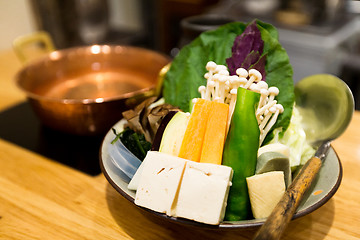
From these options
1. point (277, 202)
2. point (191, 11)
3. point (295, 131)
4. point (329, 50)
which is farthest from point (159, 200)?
point (191, 11)

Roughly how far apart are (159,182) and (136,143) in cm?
17

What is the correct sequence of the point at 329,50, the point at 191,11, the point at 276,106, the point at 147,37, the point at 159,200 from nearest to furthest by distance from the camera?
the point at 159,200, the point at 276,106, the point at 329,50, the point at 191,11, the point at 147,37

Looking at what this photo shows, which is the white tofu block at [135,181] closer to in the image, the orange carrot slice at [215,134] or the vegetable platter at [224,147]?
the vegetable platter at [224,147]

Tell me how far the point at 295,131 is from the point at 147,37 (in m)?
2.82

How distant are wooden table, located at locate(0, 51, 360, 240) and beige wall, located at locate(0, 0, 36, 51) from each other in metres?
1.76

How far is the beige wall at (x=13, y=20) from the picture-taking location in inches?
87.9

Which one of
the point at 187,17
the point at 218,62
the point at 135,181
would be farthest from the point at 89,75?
the point at 187,17

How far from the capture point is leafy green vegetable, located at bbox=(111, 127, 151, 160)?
67cm

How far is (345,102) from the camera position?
0.71 meters

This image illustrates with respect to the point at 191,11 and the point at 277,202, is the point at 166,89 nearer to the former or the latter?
the point at 277,202

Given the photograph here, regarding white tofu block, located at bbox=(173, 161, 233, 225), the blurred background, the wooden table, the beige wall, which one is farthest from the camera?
the beige wall

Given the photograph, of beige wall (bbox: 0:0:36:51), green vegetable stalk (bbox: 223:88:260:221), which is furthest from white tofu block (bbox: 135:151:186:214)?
beige wall (bbox: 0:0:36:51)

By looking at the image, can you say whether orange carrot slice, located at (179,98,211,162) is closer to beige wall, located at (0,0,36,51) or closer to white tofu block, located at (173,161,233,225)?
white tofu block, located at (173,161,233,225)

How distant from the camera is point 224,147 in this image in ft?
1.97
